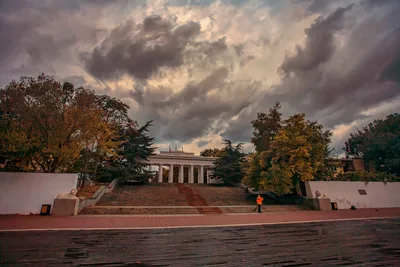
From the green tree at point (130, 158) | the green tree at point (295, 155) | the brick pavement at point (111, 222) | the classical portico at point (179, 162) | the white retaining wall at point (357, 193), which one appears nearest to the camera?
the brick pavement at point (111, 222)

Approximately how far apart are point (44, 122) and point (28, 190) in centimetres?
468

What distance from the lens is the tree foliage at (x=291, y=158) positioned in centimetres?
1939

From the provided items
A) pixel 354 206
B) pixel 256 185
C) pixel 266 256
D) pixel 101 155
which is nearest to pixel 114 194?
pixel 101 155

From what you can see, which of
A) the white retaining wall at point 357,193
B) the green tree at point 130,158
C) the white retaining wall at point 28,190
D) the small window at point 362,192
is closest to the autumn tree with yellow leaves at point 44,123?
the white retaining wall at point 28,190

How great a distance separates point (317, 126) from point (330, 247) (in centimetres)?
1845

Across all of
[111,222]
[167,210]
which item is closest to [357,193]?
[167,210]

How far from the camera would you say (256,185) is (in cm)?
2227

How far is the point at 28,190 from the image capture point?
46.4 ft

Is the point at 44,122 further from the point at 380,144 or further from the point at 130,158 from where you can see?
the point at 380,144

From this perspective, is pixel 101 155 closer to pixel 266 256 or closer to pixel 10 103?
pixel 10 103

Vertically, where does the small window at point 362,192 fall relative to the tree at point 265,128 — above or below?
below

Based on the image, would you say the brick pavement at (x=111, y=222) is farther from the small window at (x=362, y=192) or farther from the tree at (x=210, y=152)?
the tree at (x=210, y=152)

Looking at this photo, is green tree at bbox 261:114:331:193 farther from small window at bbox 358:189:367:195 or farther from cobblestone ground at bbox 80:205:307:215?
small window at bbox 358:189:367:195

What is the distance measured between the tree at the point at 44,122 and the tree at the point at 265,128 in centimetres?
2262
